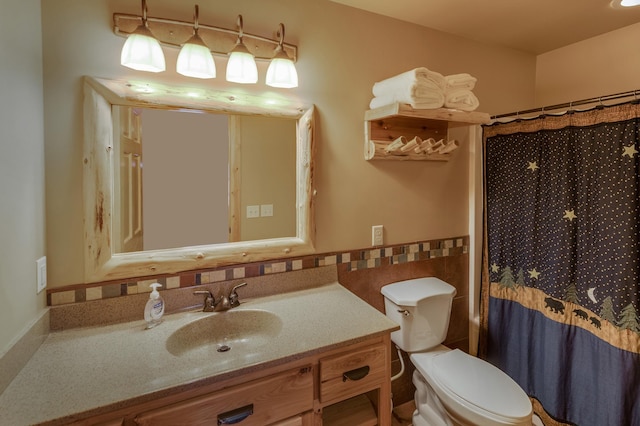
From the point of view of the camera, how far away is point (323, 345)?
3.74ft

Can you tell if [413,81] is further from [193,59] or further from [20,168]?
[20,168]

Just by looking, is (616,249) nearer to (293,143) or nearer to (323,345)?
(323,345)

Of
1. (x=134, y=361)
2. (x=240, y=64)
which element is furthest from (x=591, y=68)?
(x=134, y=361)

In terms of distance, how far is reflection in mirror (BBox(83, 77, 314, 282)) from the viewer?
1.27 metres

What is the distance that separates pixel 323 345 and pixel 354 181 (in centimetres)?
92

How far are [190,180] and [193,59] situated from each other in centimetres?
50

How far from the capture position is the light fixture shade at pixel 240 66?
1.38 m

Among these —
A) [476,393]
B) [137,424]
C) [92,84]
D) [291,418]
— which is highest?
[92,84]

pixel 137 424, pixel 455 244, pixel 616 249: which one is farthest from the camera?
pixel 455 244

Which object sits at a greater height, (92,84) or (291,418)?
(92,84)

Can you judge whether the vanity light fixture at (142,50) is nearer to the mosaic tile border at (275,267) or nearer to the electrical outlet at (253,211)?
the electrical outlet at (253,211)

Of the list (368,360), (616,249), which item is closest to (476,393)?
(368,360)

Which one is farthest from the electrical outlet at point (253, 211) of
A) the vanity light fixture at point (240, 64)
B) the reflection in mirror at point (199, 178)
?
the vanity light fixture at point (240, 64)

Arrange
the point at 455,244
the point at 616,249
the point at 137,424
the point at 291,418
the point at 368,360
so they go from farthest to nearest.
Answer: the point at 455,244
the point at 616,249
the point at 368,360
the point at 291,418
the point at 137,424
